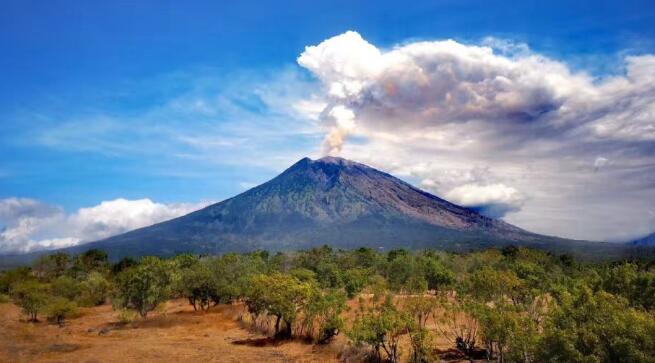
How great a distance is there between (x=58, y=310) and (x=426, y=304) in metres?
41.6

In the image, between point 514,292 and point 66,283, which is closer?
point 514,292

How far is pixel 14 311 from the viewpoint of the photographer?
61.8 m

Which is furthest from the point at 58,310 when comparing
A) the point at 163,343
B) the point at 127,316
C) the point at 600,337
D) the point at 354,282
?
the point at 600,337

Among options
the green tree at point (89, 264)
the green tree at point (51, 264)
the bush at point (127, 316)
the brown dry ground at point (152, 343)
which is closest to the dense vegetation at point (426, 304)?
the bush at point (127, 316)

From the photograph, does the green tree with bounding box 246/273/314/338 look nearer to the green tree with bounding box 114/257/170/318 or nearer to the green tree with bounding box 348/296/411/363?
the green tree with bounding box 348/296/411/363

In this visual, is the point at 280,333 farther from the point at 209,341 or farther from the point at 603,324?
the point at 603,324

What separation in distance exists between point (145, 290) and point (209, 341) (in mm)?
14532

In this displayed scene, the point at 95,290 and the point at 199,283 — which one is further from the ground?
the point at 199,283

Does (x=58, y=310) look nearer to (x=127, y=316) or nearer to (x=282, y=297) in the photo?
(x=127, y=316)

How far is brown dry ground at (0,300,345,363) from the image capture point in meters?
33.0

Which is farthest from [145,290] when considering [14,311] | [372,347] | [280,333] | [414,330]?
[414,330]

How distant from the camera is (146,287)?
50312 millimetres

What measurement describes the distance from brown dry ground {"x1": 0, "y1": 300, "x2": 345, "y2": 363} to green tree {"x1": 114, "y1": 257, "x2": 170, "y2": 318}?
2082 millimetres

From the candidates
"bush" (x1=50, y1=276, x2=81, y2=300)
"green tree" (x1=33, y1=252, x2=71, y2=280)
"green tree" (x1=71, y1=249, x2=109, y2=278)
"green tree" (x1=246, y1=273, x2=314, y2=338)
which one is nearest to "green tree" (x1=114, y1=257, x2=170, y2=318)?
"green tree" (x1=246, y1=273, x2=314, y2=338)
